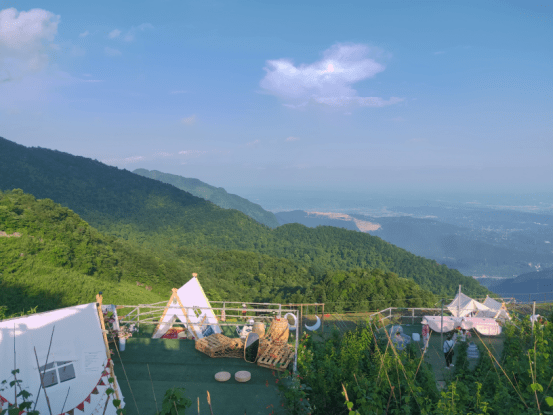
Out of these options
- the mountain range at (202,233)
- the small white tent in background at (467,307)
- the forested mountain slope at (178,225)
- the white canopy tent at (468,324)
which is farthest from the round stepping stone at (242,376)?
the forested mountain slope at (178,225)

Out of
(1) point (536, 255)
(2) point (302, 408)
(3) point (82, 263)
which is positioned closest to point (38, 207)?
(3) point (82, 263)

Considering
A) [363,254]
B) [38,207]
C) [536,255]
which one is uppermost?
[38,207]

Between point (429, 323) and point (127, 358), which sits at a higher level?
point (127, 358)

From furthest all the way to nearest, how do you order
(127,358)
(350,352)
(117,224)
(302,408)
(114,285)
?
(117,224) → (114,285) → (127,358) → (350,352) → (302,408)

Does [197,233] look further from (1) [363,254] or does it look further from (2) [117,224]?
(1) [363,254]

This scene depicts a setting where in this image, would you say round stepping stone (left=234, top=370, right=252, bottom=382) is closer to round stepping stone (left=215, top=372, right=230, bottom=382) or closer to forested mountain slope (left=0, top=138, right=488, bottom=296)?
round stepping stone (left=215, top=372, right=230, bottom=382)

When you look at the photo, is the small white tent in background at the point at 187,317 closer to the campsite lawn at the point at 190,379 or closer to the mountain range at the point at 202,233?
the campsite lawn at the point at 190,379

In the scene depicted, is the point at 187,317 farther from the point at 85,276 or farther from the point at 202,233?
the point at 202,233
